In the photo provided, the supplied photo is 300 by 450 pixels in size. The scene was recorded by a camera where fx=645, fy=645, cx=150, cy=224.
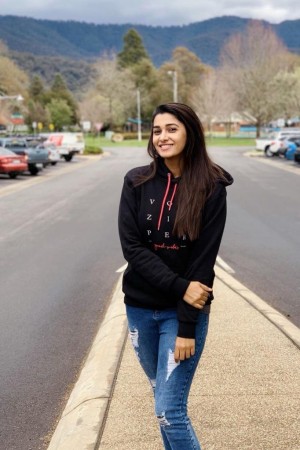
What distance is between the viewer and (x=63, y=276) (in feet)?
30.1

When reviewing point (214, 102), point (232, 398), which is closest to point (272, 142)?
point (232, 398)

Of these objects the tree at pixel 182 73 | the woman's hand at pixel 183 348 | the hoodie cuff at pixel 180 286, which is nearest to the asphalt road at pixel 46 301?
the woman's hand at pixel 183 348

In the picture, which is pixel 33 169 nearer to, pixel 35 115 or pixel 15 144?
pixel 15 144

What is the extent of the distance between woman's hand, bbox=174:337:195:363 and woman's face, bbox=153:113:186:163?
0.84 m

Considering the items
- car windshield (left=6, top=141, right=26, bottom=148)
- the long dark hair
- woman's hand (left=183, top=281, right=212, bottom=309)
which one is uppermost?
the long dark hair

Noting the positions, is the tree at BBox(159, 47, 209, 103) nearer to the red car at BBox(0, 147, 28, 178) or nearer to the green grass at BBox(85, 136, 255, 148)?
the green grass at BBox(85, 136, 255, 148)

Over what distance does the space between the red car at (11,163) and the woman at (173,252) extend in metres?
25.5

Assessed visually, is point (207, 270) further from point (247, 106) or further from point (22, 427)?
point (247, 106)

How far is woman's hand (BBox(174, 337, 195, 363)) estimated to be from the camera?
2.79 m

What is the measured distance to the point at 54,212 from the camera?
16.7 m

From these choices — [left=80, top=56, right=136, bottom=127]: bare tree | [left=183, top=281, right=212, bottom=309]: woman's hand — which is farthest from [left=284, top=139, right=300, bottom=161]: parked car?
[left=80, top=56, right=136, bottom=127]: bare tree

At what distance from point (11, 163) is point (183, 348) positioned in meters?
26.1

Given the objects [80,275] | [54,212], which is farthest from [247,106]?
[80,275]

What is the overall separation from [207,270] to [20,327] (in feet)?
14.1
